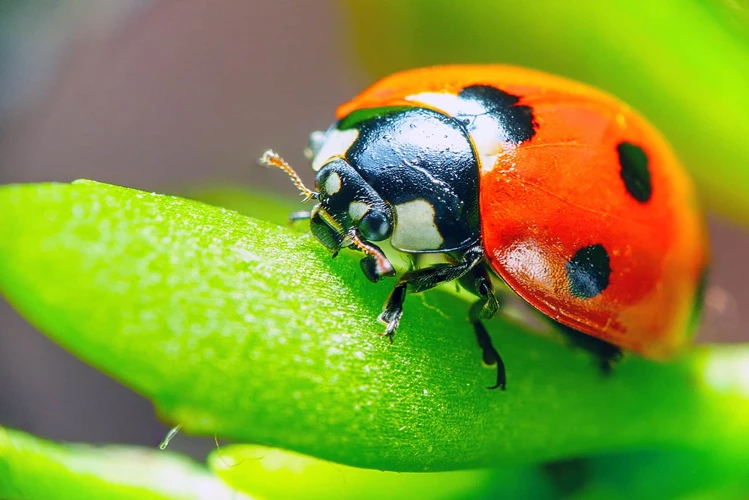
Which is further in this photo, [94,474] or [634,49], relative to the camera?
[634,49]

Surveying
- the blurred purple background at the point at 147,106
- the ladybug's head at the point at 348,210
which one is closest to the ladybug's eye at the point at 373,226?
the ladybug's head at the point at 348,210

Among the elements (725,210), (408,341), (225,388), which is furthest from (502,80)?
(725,210)

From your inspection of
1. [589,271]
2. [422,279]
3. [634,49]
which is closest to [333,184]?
[422,279]

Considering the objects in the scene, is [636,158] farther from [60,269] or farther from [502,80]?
[60,269]

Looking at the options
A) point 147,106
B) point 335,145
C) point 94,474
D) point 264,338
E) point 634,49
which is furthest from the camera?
point 147,106

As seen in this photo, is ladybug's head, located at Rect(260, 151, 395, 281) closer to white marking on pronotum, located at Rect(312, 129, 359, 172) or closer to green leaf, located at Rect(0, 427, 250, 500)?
white marking on pronotum, located at Rect(312, 129, 359, 172)

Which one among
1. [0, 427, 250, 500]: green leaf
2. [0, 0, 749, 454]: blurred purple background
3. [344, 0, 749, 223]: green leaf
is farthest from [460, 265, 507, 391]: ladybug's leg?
[0, 0, 749, 454]: blurred purple background

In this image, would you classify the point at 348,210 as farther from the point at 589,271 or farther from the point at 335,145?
the point at 589,271
